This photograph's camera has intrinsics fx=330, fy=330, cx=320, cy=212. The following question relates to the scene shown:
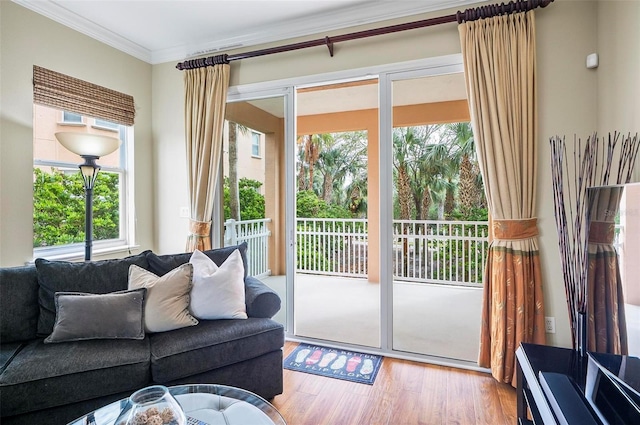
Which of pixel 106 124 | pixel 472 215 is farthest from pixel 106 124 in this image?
pixel 472 215

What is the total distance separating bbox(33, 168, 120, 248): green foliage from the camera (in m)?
2.70

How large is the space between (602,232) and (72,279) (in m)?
2.83

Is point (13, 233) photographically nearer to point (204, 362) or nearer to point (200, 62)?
point (204, 362)

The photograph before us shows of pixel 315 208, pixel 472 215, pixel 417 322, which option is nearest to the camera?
pixel 472 215

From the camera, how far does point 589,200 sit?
143 centimetres

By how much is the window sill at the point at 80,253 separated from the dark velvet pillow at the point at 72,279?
0.75 m

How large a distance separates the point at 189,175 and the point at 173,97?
913mm

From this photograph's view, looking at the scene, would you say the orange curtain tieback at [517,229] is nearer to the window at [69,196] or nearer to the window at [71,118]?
the window at [69,196]

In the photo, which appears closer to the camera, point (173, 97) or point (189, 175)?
point (189, 175)

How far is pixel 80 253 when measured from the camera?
9.68 ft

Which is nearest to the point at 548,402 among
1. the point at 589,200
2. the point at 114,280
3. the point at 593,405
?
the point at 593,405

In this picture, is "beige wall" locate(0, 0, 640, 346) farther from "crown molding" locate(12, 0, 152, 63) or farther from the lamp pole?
the lamp pole

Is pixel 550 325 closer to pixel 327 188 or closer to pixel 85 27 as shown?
pixel 327 188

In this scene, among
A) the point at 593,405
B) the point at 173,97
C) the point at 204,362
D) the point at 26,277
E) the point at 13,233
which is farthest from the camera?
the point at 173,97
